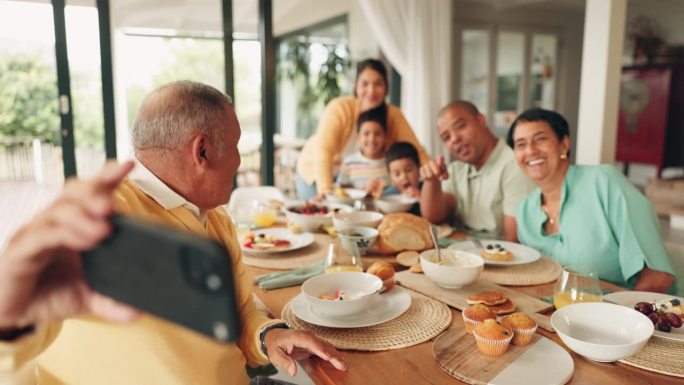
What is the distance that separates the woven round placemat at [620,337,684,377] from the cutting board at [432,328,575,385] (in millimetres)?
143

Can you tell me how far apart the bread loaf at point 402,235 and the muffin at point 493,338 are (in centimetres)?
74

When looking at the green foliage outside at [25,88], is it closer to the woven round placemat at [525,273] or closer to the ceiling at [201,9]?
the ceiling at [201,9]

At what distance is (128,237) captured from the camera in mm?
475

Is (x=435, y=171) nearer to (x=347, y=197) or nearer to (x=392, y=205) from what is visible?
(x=392, y=205)

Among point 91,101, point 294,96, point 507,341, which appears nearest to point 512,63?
point 294,96

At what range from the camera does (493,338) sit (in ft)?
3.34

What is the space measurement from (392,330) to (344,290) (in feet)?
0.61

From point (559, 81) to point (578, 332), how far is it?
6.06 meters

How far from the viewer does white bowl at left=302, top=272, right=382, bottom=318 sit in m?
1.16

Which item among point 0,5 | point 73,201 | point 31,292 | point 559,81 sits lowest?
point 31,292

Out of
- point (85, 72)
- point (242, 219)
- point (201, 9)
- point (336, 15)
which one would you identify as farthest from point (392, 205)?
point (201, 9)

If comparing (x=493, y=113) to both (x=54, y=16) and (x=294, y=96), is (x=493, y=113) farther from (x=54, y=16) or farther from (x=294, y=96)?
(x=54, y=16)

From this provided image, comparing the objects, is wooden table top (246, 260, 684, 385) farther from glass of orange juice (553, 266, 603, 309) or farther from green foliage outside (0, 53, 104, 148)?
green foliage outside (0, 53, 104, 148)

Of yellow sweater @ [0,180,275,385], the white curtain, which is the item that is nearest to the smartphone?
yellow sweater @ [0,180,275,385]
